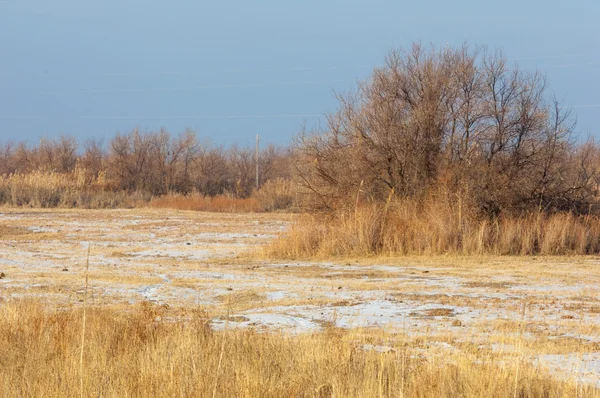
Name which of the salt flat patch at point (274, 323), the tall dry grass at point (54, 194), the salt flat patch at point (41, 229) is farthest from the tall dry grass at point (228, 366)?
the tall dry grass at point (54, 194)

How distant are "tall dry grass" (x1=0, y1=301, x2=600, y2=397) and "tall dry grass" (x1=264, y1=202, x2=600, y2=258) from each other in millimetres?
12351

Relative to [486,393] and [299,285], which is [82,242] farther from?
[486,393]

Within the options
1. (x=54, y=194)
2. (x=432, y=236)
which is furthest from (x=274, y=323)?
(x=54, y=194)

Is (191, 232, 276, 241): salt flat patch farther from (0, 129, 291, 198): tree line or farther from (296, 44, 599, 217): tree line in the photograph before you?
(0, 129, 291, 198): tree line

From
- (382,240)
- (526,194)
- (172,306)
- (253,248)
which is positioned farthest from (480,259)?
(172,306)

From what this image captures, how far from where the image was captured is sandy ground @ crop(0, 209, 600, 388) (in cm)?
959

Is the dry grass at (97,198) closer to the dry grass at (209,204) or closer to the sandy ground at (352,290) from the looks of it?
the dry grass at (209,204)

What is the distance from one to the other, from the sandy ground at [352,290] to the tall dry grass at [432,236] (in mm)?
1144

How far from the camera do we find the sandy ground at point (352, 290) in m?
9.59

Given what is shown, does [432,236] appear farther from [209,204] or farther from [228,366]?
[209,204]

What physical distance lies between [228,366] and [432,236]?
14.6 metres

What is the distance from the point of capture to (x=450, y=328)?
10219 mm

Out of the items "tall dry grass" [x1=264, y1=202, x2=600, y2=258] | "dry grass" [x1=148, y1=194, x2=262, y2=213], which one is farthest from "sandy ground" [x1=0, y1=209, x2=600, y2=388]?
"dry grass" [x1=148, y1=194, x2=262, y2=213]

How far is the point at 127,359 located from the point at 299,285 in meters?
7.01
